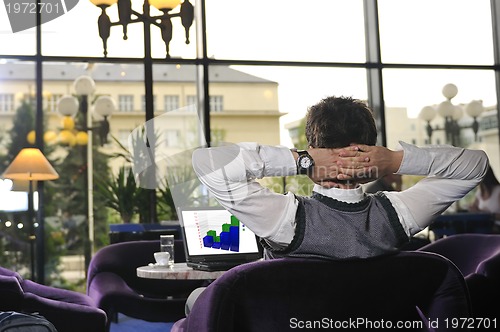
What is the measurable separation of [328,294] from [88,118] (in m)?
5.61

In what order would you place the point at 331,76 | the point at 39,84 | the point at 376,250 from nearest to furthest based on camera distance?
1. the point at 376,250
2. the point at 39,84
3. the point at 331,76

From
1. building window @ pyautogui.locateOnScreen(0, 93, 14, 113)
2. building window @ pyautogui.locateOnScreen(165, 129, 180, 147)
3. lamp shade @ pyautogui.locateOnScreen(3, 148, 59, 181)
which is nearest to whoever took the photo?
lamp shade @ pyautogui.locateOnScreen(3, 148, 59, 181)

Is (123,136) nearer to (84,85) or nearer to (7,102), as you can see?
(84,85)

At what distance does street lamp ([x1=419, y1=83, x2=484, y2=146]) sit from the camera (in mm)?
8102

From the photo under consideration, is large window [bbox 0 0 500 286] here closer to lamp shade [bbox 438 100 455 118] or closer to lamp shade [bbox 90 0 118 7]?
lamp shade [bbox 438 100 455 118]

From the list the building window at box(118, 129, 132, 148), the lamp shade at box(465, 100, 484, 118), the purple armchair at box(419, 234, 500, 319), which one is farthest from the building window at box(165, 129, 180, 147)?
the purple armchair at box(419, 234, 500, 319)

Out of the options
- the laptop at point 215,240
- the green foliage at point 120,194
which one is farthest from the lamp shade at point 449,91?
the laptop at point 215,240

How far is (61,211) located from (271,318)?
5429mm

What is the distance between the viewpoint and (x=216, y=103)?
7508mm

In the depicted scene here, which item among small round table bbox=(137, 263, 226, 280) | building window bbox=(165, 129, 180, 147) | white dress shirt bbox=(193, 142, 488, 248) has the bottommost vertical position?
small round table bbox=(137, 263, 226, 280)

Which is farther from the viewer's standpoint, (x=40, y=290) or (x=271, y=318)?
(x=40, y=290)

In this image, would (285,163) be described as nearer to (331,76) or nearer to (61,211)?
(61,211)

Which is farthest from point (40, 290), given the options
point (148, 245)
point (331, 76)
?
point (331, 76)

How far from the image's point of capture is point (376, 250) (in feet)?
6.50
